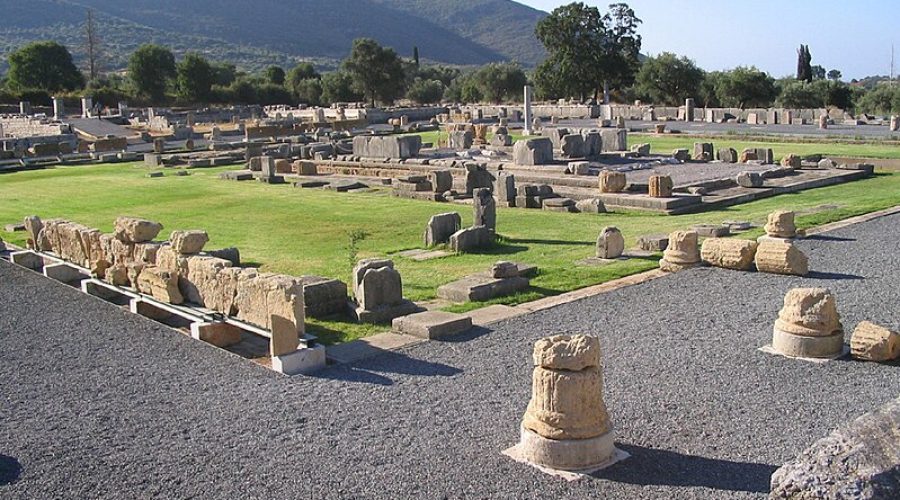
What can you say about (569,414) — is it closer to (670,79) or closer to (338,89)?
(670,79)

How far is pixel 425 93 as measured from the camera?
83.1m

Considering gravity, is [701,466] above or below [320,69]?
below

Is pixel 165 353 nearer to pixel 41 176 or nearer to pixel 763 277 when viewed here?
pixel 763 277

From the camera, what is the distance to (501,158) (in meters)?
31.2

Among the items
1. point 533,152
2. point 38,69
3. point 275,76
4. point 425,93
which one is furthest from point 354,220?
point 275,76

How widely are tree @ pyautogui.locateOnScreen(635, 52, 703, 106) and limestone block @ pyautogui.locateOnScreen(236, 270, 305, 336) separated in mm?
59062

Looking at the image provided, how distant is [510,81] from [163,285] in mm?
70246

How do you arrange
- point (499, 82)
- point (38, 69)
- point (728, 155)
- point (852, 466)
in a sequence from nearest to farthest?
point (852, 466) → point (728, 155) → point (38, 69) → point (499, 82)

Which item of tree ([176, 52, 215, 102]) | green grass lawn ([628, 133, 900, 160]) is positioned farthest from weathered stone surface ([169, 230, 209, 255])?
tree ([176, 52, 215, 102])

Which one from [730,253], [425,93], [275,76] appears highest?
[275,76]

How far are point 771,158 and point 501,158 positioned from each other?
9.05 m

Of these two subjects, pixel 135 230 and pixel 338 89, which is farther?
pixel 338 89

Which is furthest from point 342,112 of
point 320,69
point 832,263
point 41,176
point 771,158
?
point 320,69

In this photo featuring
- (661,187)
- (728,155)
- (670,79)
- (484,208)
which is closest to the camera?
(484,208)
